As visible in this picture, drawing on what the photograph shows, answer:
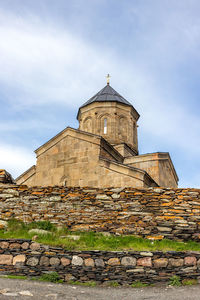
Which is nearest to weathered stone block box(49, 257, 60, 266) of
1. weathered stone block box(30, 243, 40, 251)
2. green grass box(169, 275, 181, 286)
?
weathered stone block box(30, 243, 40, 251)

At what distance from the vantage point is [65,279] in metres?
4.73

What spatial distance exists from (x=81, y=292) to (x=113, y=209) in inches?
88.9

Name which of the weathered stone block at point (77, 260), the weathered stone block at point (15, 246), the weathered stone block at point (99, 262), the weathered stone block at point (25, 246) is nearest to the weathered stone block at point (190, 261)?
the weathered stone block at point (99, 262)

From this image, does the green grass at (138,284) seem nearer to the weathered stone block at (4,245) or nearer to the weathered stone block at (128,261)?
the weathered stone block at (128,261)

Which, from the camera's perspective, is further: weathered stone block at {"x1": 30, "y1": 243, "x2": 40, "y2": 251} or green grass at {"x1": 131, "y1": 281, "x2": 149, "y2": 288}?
weathered stone block at {"x1": 30, "y1": 243, "x2": 40, "y2": 251}

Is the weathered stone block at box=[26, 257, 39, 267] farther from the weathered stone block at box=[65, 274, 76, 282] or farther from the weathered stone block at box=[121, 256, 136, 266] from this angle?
the weathered stone block at box=[121, 256, 136, 266]

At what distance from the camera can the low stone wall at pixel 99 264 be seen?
15.7 feet

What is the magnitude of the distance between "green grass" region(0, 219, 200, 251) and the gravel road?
0.82 meters

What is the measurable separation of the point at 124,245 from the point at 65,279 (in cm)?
120

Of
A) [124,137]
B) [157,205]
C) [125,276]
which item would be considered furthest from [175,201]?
[124,137]

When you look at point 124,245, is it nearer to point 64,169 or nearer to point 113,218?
point 113,218

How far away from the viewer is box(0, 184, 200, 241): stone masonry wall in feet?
19.7

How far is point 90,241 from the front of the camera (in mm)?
5500

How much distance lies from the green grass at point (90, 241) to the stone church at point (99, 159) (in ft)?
15.8
